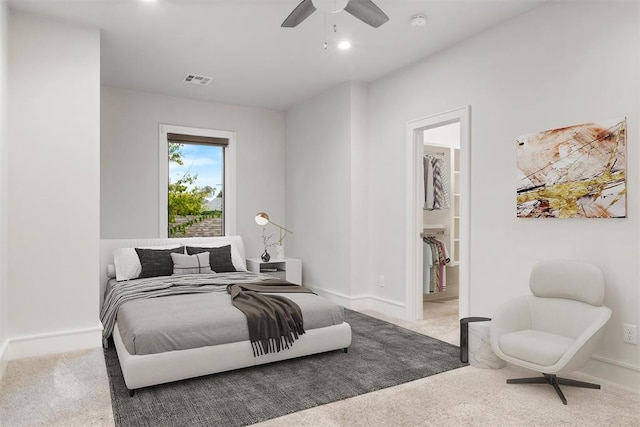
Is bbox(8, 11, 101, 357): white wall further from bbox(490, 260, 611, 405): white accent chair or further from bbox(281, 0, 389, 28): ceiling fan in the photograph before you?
bbox(490, 260, 611, 405): white accent chair

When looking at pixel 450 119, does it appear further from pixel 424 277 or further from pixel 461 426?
pixel 461 426

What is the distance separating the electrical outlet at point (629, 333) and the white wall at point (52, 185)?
4109mm

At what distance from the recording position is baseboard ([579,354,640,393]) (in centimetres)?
282

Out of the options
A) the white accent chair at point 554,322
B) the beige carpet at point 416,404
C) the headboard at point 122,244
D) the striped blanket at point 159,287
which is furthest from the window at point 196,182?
the white accent chair at point 554,322

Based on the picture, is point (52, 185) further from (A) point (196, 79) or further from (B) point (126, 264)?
(A) point (196, 79)

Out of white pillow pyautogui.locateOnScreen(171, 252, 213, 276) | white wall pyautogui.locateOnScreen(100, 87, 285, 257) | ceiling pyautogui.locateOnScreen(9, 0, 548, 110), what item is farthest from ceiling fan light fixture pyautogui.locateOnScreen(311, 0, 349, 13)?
white wall pyautogui.locateOnScreen(100, 87, 285, 257)

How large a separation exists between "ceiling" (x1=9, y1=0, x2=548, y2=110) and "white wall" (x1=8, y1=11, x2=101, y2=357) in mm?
293

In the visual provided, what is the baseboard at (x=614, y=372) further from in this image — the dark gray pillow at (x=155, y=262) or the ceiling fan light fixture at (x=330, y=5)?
the dark gray pillow at (x=155, y=262)

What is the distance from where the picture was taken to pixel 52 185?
362 centimetres

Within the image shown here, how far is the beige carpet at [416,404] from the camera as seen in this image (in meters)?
2.44

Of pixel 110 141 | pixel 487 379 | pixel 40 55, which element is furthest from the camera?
pixel 110 141

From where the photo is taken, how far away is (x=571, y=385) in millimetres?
2842

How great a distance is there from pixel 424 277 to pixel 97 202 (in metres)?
3.58

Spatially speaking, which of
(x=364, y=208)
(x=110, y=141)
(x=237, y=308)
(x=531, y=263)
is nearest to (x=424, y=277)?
(x=364, y=208)
